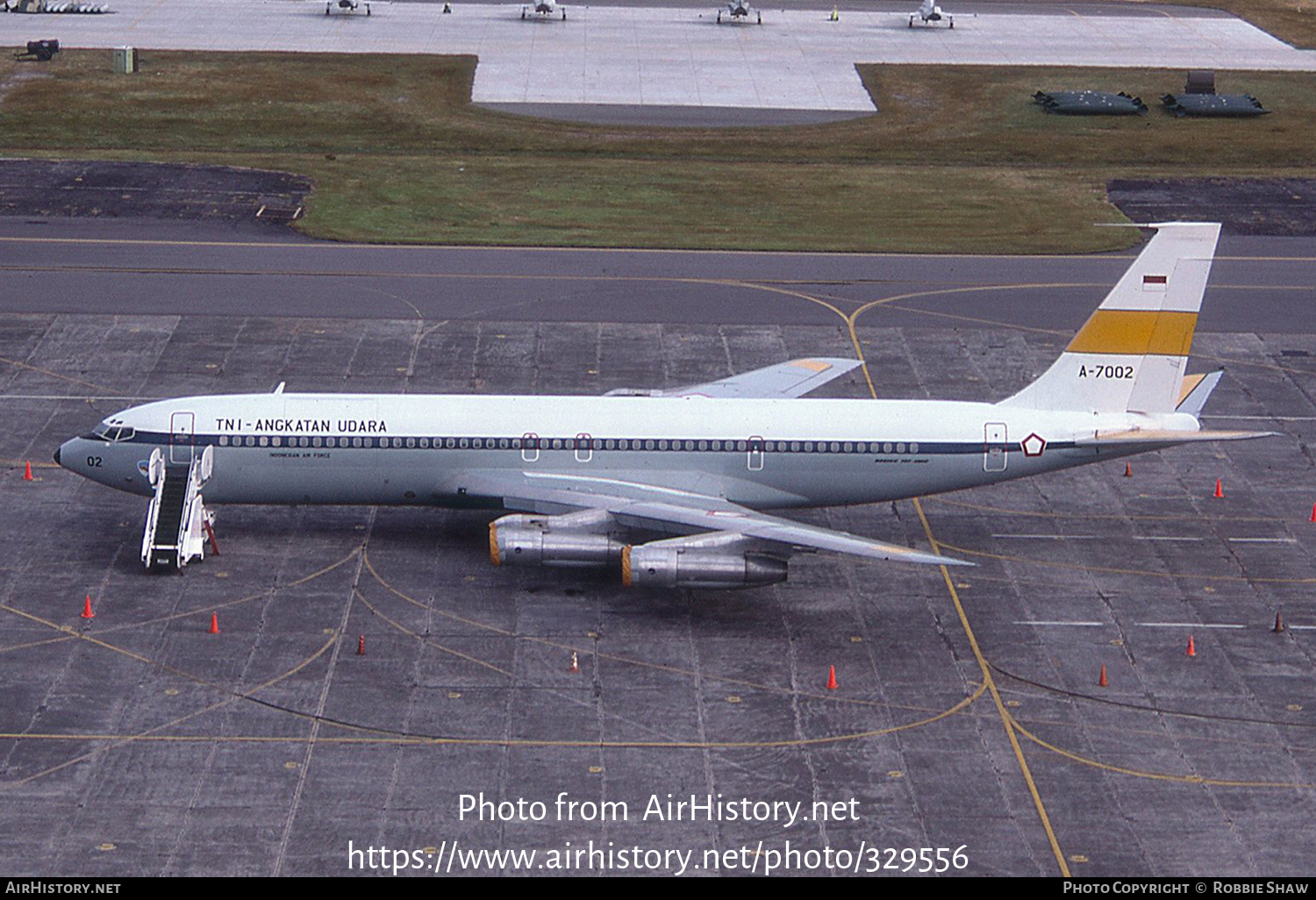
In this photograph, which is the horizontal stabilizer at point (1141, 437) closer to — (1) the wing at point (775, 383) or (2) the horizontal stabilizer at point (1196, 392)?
(2) the horizontal stabilizer at point (1196, 392)

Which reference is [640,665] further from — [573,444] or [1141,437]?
[1141,437]

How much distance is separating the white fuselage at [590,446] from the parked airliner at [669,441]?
0.05m

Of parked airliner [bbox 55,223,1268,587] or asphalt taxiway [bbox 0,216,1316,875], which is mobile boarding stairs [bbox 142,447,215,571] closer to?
parked airliner [bbox 55,223,1268,587]

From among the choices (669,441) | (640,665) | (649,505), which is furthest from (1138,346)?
(640,665)

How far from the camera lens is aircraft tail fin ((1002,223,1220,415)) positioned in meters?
52.2

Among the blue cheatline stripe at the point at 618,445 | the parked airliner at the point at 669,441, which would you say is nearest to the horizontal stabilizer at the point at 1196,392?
the parked airliner at the point at 669,441

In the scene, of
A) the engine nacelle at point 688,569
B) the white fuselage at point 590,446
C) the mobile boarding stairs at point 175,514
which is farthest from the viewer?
the white fuselage at point 590,446

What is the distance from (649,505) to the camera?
50.5 meters

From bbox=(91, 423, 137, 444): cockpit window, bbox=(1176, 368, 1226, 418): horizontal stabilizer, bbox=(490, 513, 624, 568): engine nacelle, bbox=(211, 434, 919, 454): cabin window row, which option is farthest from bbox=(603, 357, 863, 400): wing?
bbox=(91, 423, 137, 444): cockpit window

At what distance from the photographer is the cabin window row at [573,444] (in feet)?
171

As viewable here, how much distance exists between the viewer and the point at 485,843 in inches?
1507

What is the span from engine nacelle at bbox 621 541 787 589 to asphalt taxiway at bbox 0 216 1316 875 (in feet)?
4.40

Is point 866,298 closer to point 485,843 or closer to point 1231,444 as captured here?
point 1231,444

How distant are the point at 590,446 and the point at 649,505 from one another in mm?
3110
